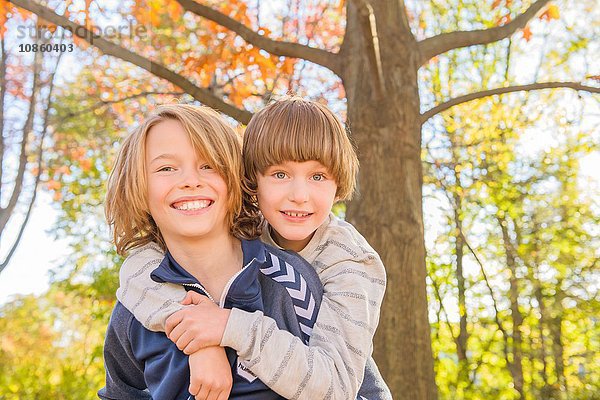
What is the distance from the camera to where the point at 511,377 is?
7363 millimetres

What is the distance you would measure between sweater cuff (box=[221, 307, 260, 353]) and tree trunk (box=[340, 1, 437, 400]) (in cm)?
218

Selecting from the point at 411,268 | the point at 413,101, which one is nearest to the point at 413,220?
the point at 411,268

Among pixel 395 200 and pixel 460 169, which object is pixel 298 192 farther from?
pixel 460 169

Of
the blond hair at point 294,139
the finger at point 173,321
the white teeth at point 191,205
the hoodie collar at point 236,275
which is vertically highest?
the blond hair at point 294,139

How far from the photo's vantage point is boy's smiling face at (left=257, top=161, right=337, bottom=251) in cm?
189

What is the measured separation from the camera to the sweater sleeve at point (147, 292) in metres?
1.69

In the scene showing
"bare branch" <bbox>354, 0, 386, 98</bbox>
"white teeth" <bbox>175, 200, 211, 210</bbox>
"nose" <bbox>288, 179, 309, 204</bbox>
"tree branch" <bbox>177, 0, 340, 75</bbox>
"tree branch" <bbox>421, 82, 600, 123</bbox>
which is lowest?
"white teeth" <bbox>175, 200, 211, 210</bbox>

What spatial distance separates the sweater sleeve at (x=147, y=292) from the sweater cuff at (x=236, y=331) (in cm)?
14

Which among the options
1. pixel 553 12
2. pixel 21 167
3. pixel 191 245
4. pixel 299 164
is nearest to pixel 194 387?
pixel 191 245

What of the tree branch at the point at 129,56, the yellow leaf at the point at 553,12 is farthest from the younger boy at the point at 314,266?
the yellow leaf at the point at 553,12

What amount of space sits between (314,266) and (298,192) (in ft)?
0.73

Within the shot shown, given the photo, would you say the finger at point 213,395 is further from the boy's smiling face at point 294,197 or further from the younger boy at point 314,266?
the boy's smiling face at point 294,197

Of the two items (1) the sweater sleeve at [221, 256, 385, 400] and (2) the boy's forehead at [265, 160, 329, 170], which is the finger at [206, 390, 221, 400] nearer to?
(1) the sweater sleeve at [221, 256, 385, 400]

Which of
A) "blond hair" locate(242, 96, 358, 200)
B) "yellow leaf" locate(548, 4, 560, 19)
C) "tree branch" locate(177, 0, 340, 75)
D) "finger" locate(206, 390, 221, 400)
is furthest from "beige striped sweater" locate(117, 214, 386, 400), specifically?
"yellow leaf" locate(548, 4, 560, 19)
